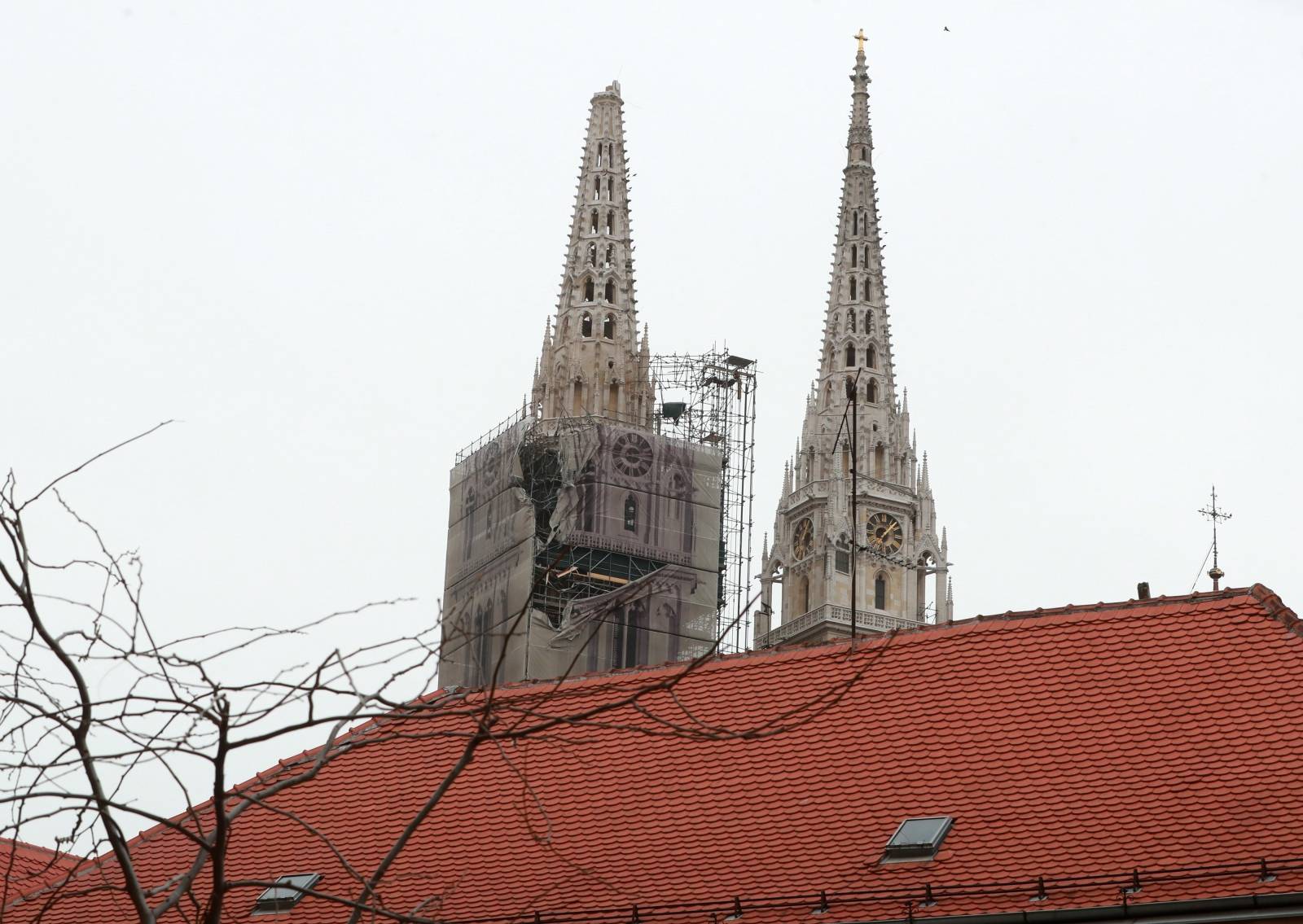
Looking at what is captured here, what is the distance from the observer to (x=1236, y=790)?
14367 mm

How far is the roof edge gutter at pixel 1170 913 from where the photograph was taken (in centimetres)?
1301

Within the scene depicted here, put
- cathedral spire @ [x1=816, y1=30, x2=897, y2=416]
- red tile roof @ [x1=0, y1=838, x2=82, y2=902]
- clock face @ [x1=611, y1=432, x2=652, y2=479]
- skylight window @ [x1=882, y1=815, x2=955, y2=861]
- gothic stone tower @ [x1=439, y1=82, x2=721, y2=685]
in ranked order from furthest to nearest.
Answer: cathedral spire @ [x1=816, y1=30, x2=897, y2=416] → clock face @ [x1=611, y1=432, x2=652, y2=479] → gothic stone tower @ [x1=439, y1=82, x2=721, y2=685] → red tile roof @ [x1=0, y1=838, x2=82, y2=902] → skylight window @ [x1=882, y1=815, x2=955, y2=861]

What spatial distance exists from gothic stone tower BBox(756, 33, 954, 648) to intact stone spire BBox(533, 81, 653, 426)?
11830 millimetres

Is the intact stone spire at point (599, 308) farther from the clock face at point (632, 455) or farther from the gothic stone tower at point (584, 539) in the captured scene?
the clock face at point (632, 455)

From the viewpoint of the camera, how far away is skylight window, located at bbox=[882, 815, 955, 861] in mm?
14789

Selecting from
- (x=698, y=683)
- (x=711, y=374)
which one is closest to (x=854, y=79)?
(x=711, y=374)

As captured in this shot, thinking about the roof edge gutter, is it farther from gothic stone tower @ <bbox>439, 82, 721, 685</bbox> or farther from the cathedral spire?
the cathedral spire

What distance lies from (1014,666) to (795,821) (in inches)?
93.7

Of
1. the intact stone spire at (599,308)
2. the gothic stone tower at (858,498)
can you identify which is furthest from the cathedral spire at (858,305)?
the intact stone spire at (599,308)

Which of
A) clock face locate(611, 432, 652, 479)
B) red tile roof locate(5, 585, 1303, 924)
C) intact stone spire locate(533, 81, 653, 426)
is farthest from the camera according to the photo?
intact stone spire locate(533, 81, 653, 426)

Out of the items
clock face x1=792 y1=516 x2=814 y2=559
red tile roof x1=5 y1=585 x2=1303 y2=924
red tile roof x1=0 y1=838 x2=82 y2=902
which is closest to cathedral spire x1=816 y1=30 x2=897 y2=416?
clock face x1=792 y1=516 x2=814 y2=559

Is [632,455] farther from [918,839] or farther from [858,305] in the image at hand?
[918,839]

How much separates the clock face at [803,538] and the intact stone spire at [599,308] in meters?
16.6

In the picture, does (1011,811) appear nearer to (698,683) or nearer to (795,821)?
(795,821)
